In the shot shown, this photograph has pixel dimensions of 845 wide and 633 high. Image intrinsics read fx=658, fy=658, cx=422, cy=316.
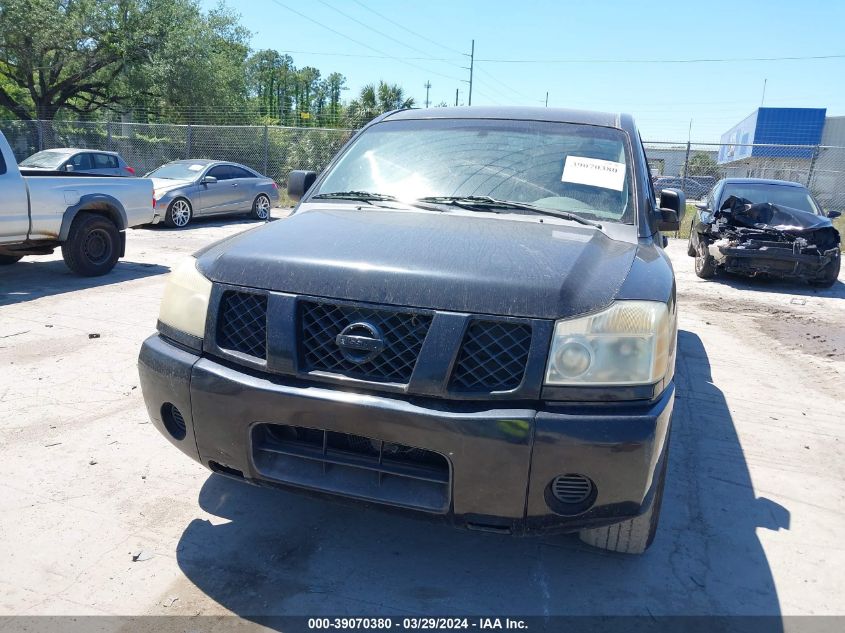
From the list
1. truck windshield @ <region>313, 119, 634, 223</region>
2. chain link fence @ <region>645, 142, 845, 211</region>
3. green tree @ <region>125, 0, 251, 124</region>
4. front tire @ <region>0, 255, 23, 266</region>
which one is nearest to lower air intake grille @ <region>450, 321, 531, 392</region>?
truck windshield @ <region>313, 119, 634, 223</region>

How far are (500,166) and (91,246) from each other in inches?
267

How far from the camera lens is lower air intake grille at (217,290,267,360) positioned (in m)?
2.45

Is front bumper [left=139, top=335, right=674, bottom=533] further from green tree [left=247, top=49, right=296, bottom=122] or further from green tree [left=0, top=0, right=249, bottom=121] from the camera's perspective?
green tree [left=247, top=49, right=296, bottom=122]

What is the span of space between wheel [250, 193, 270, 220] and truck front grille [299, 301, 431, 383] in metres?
14.1

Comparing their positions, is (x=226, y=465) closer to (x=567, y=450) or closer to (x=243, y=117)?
(x=567, y=450)

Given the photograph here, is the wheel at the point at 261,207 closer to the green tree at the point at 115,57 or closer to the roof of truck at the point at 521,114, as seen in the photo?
the roof of truck at the point at 521,114

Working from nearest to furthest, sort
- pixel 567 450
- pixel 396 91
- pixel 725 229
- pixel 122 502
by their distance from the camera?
pixel 567 450, pixel 122 502, pixel 725 229, pixel 396 91

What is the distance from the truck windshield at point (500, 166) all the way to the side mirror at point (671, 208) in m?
0.48

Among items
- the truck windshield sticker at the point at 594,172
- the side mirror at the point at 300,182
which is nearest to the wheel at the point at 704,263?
the truck windshield sticker at the point at 594,172

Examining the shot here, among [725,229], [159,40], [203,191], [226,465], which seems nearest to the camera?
[226,465]

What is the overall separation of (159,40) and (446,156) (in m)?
30.4

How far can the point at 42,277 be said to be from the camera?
27.3ft

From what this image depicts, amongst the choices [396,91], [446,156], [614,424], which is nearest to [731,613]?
[614,424]

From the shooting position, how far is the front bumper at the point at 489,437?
2.12 meters
